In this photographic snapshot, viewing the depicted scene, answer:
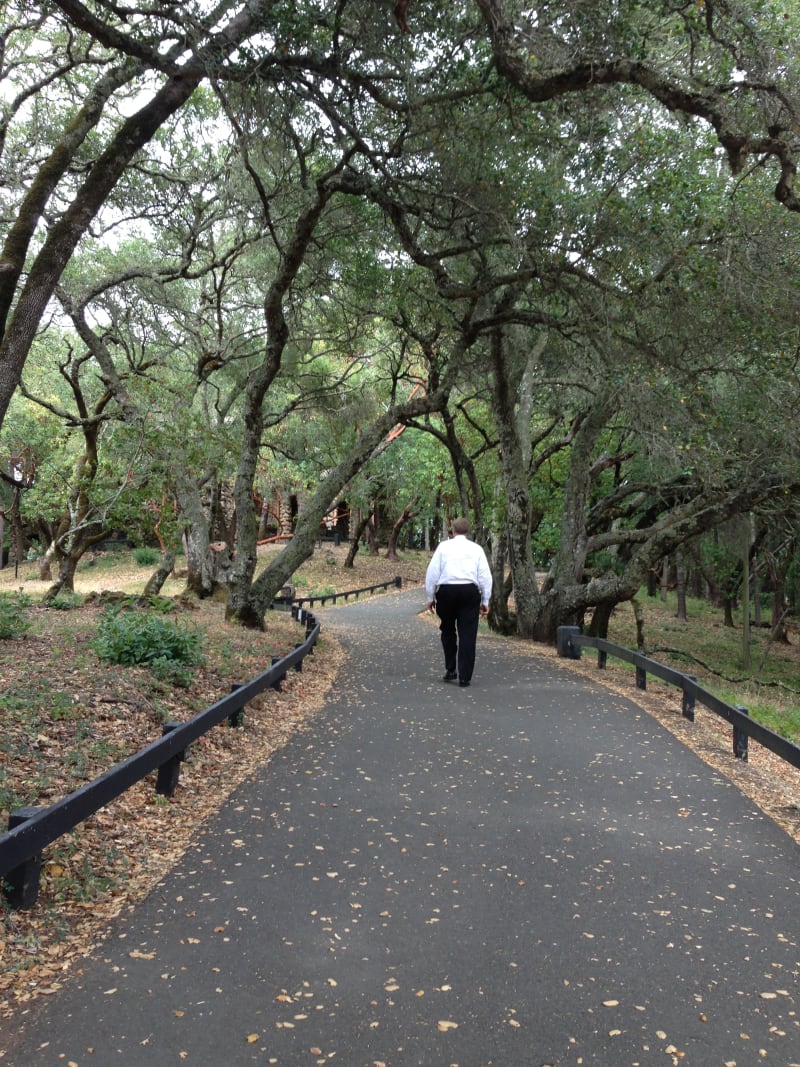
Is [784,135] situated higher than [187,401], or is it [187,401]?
[784,135]

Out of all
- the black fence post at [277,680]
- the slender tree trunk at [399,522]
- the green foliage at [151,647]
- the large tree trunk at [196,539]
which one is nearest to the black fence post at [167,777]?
the green foliage at [151,647]

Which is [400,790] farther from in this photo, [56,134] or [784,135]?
[56,134]

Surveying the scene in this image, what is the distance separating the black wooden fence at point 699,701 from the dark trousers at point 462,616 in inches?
91.2

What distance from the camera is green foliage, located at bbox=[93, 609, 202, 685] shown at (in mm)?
8719

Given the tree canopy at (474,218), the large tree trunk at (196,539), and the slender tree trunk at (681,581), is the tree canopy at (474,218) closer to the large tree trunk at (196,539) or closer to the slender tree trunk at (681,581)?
the large tree trunk at (196,539)

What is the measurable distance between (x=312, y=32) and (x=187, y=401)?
9329mm

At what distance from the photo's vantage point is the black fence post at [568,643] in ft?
46.8

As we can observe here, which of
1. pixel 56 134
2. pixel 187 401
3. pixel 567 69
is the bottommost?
pixel 187 401

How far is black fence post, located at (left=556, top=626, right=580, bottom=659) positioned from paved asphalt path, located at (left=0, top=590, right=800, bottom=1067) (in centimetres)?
715

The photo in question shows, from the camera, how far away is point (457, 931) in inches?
153

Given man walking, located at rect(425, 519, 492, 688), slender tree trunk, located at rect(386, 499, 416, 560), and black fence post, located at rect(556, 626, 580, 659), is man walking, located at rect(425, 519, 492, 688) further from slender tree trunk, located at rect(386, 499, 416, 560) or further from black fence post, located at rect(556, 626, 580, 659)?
slender tree trunk, located at rect(386, 499, 416, 560)

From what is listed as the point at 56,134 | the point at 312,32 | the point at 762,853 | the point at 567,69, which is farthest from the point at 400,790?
the point at 56,134

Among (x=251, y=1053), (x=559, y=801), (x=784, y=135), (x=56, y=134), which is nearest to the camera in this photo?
(x=251, y=1053)

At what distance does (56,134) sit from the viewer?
13719mm
